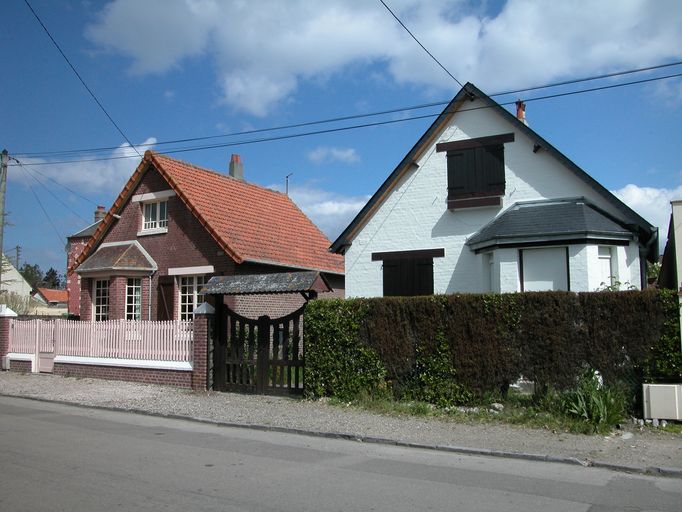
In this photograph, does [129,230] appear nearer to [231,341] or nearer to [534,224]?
[231,341]

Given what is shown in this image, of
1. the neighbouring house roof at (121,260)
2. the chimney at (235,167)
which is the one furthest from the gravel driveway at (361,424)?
the chimney at (235,167)

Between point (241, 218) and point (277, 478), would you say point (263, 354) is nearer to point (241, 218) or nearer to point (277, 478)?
point (277, 478)

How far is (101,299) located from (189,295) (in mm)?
3907

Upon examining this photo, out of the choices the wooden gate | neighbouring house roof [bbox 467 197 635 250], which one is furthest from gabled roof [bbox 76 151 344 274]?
neighbouring house roof [bbox 467 197 635 250]

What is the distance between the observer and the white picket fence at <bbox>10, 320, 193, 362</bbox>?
50.7 ft

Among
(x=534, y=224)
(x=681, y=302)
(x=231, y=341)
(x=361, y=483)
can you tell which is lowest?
(x=361, y=483)

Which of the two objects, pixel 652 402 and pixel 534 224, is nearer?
pixel 652 402

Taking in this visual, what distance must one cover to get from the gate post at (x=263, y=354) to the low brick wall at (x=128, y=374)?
214cm

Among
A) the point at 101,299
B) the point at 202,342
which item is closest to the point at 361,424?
the point at 202,342

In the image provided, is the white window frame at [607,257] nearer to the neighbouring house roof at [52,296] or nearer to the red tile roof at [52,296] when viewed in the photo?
the neighbouring house roof at [52,296]

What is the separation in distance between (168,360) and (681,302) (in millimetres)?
11633

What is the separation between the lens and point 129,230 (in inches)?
862

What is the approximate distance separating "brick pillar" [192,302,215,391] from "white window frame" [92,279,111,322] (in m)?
7.95

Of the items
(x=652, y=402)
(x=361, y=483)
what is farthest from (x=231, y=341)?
(x=652, y=402)
